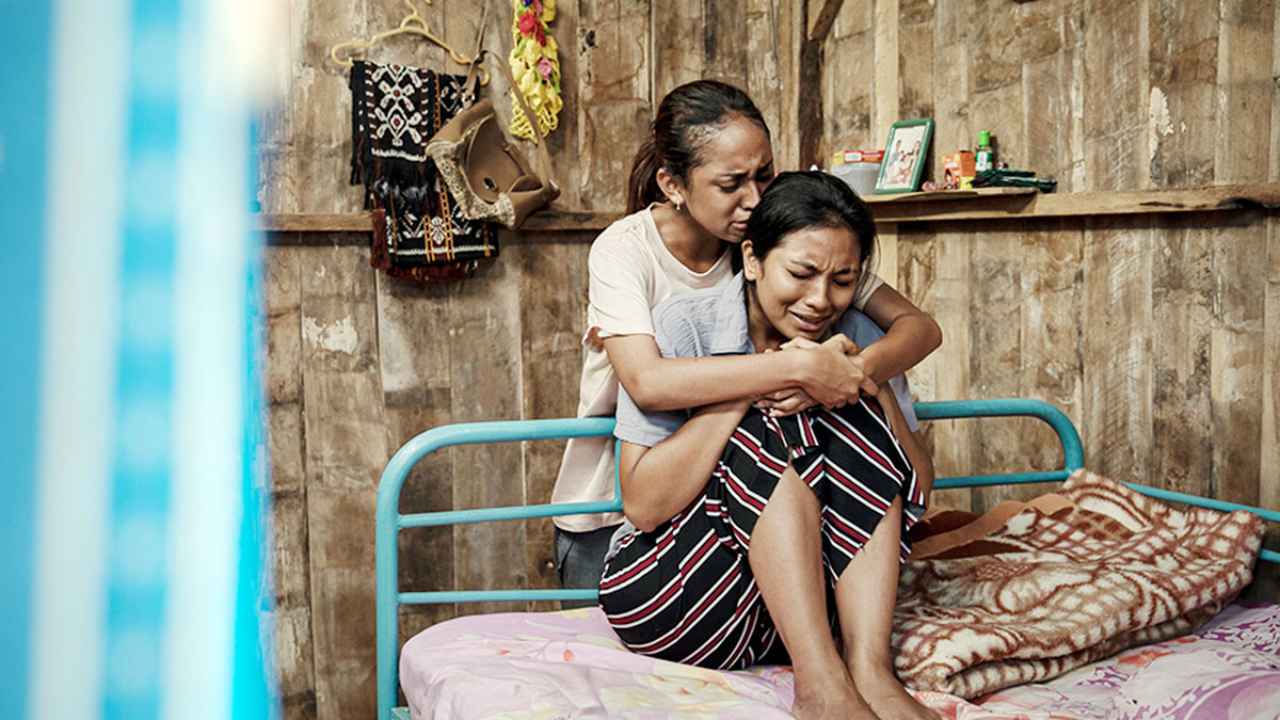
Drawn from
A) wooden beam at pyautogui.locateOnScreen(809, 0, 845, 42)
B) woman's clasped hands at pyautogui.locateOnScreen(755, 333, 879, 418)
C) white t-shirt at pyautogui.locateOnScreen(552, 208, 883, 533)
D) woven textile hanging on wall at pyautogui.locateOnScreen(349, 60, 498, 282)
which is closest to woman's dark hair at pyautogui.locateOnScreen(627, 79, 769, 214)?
white t-shirt at pyautogui.locateOnScreen(552, 208, 883, 533)

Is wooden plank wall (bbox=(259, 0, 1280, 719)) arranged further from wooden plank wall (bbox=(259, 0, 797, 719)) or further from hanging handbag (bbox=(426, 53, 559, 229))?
hanging handbag (bbox=(426, 53, 559, 229))

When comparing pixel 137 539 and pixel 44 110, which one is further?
pixel 137 539

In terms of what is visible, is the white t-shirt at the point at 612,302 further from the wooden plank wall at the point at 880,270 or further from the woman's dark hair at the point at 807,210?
the wooden plank wall at the point at 880,270

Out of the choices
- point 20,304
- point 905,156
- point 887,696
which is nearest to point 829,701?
point 887,696

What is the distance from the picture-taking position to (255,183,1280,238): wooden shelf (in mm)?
1845

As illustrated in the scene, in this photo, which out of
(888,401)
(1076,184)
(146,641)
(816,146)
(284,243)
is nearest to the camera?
(146,641)

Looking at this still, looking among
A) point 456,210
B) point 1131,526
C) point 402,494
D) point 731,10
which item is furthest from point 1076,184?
point 402,494

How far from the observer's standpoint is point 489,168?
9.04 ft

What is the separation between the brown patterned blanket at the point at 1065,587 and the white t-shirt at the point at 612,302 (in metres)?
0.46

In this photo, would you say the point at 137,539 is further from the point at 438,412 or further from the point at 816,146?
the point at 816,146

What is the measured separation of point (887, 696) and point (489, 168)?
Result: 179cm

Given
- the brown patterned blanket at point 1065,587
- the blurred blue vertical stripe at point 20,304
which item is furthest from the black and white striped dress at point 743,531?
the blurred blue vertical stripe at point 20,304

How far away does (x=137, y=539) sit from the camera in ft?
3.12

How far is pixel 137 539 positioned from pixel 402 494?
1891 mm
